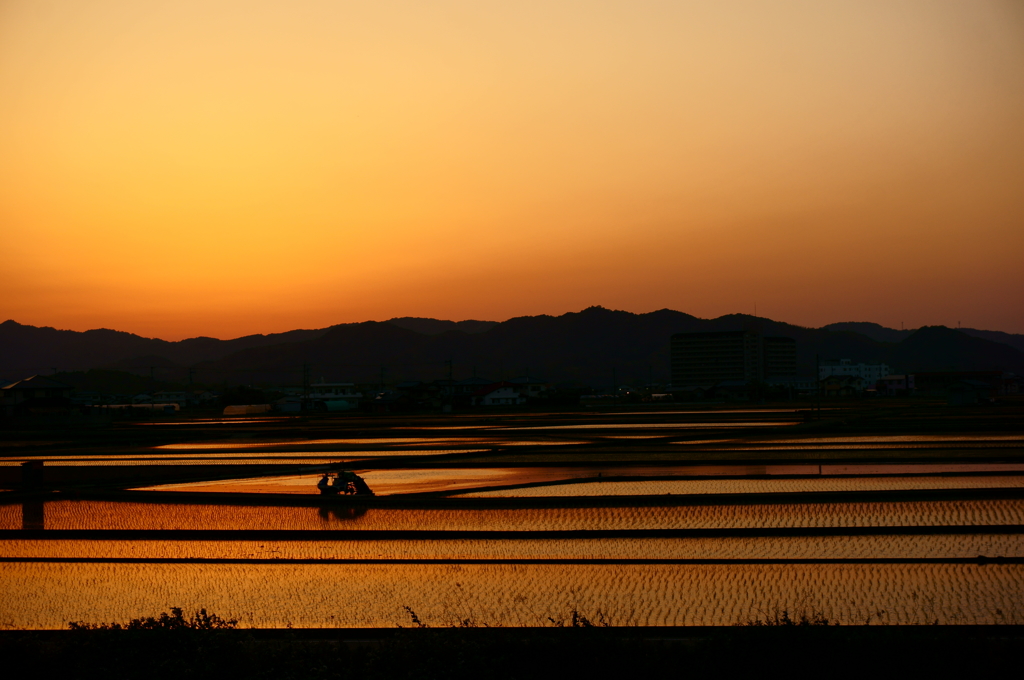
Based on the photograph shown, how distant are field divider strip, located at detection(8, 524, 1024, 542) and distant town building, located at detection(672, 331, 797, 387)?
13888cm

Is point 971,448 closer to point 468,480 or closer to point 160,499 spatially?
point 468,480

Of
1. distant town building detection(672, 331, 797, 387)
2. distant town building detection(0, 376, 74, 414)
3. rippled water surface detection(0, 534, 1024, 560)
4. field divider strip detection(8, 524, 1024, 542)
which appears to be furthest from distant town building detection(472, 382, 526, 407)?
distant town building detection(672, 331, 797, 387)

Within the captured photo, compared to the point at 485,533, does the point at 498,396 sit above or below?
above

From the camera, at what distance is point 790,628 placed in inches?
275

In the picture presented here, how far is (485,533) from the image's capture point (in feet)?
43.9

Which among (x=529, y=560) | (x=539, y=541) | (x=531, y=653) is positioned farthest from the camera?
(x=539, y=541)

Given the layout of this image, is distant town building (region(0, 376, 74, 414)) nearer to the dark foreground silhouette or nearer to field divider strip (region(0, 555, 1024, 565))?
field divider strip (region(0, 555, 1024, 565))

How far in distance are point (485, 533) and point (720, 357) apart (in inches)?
5694

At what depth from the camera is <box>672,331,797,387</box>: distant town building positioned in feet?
496

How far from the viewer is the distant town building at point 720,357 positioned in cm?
15112

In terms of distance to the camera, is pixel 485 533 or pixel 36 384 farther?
pixel 36 384

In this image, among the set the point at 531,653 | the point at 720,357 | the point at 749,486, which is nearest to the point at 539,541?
the point at 531,653

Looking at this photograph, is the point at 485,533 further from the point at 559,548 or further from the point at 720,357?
the point at 720,357

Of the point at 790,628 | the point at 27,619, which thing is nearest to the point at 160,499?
the point at 27,619
